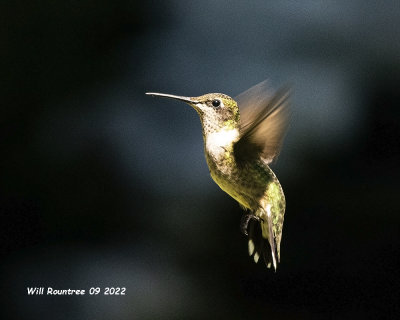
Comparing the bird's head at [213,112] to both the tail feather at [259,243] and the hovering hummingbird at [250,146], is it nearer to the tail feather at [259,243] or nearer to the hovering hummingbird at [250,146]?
the hovering hummingbird at [250,146]

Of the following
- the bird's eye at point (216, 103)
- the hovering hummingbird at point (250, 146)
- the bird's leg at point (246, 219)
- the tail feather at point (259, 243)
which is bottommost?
the tail feather at point (259, 243)

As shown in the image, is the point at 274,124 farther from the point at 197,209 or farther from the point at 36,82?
the point at 36,82

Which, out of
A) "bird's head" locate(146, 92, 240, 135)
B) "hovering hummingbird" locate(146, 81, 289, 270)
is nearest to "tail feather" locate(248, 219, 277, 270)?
"hovering hummingbird" locate(146, 81, 289, 270)

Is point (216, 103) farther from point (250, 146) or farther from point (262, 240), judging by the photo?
point (262, 240)

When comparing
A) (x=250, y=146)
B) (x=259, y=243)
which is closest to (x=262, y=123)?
(x=250, y=146)

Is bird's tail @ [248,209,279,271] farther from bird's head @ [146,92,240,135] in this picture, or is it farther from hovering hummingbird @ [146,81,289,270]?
bird's head @ [146,92,240,135]

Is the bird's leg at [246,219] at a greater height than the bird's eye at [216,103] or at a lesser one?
lesser

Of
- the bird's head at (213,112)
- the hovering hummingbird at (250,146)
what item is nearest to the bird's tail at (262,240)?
the hovering hummingbird at (250,146)
